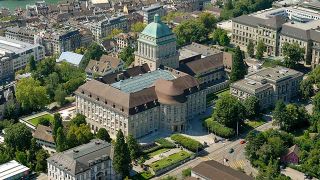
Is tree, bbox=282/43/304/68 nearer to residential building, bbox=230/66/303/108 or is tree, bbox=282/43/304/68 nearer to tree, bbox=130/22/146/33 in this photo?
residential building, bbox=230/66/303/108

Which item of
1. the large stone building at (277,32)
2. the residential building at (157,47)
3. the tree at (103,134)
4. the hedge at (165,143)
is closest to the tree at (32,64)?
the residential building at (157,47)

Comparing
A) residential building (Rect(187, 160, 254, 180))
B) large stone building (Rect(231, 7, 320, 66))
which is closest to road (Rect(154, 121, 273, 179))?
residential building (Rect(187, 160, 254, 180))

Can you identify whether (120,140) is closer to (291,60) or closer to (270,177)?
(270,177)

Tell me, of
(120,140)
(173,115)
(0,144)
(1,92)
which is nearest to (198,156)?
(173,115)

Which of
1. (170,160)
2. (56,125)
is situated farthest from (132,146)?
(56,125)

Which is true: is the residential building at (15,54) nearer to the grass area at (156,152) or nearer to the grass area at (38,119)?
the grass area at (38,119)

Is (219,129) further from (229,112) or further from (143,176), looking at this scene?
(143,176)
